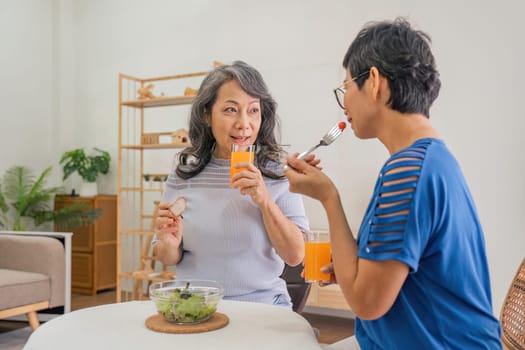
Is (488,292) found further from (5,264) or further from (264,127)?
(5,264)

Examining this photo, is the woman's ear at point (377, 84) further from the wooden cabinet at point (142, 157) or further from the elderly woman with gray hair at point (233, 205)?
the wooden cabinet at point (142, 157)

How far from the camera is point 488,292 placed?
38.0 inches

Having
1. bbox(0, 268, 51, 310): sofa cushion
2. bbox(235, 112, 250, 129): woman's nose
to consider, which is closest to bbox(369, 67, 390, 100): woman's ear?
bbox(235, 112, 250, 129): woman's nose

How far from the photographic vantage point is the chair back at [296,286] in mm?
2117

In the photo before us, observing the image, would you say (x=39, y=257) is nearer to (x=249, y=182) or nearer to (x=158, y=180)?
(x=158, y=180)

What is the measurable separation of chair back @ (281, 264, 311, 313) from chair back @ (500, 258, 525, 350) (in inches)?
31.9

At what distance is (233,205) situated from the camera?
170 cm

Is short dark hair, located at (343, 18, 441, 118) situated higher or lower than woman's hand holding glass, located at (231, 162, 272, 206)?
higher

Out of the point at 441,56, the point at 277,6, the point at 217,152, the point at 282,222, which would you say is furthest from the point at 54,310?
the point at 441,56

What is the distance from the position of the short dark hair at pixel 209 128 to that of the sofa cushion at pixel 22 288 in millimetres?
2289

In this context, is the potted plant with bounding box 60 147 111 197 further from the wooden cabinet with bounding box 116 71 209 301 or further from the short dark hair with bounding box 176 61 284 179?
the short dark hair with bounding box 176 61 284 179

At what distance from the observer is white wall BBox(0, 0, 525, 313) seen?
3916mm

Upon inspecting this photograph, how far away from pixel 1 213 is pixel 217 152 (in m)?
4.62

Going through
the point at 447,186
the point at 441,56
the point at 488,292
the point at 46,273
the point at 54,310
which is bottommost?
the point at 54,310
